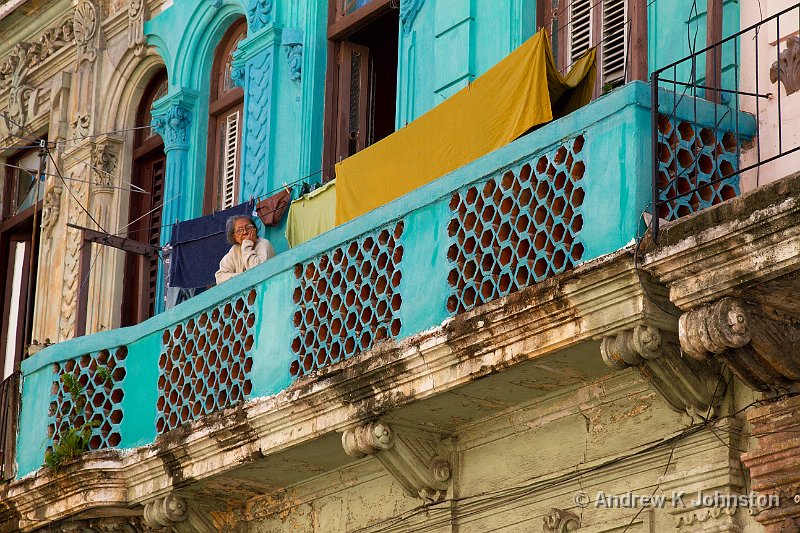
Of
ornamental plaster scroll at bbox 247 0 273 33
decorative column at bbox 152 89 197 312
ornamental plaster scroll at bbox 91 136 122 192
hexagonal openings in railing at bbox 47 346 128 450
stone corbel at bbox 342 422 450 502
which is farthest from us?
ornamental plaster scroll at bbox 91 136 122 192

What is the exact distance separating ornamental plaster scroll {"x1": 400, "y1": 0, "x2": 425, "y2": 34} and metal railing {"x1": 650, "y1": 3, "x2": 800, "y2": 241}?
9.60ft

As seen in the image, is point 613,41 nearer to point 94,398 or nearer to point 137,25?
point 94,398

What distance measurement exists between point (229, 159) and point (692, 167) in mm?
6167

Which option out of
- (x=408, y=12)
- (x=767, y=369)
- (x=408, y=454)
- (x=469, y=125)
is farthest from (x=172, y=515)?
(x=767, y=369)

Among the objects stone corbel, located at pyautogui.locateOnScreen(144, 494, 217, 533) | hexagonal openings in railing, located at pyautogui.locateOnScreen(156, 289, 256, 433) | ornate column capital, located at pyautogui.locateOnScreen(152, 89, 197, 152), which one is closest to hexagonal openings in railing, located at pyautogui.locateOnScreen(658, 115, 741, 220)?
hexagonal openings in railing, located at pyautogui.locateOnScreen(156, 289, 256, 433)

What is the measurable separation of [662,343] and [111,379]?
502cm

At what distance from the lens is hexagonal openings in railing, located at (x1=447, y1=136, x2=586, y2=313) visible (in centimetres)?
965

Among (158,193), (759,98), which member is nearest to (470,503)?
(759,98)

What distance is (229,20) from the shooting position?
588 inches

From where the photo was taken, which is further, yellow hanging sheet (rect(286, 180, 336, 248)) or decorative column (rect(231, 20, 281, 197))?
decorative column (rect(231, 20, 281, 197))

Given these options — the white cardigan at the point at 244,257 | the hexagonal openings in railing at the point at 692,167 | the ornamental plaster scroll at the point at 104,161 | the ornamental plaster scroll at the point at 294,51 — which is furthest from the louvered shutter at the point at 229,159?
the hexagonal openings in railing at the point at 692,167

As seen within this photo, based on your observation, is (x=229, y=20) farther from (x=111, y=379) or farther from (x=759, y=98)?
(x=759, y=98)

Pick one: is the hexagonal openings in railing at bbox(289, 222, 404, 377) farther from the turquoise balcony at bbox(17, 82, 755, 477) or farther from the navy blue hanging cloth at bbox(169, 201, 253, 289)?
the navy blue hanging cloth at bbox(169, 201, 253, 289)

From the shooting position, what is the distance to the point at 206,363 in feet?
39.9
